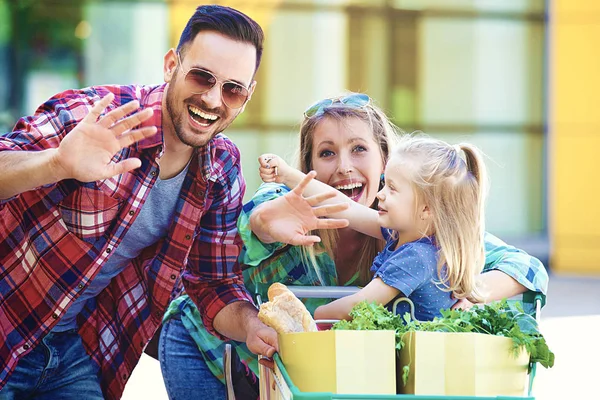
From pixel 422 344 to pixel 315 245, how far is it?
1576 mm

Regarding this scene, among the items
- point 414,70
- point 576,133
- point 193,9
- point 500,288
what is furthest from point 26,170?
point 576,133

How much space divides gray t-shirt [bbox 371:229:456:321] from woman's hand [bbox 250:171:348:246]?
0.26 m

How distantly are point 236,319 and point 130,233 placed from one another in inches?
20.6

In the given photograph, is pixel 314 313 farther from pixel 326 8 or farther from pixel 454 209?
A: pixel 326 8

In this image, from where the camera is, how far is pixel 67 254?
347cm

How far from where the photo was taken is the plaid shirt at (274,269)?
3641 millimetres

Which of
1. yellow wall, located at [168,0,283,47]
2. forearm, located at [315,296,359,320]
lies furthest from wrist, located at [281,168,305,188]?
yellow wall, located at [168,0,283,47]

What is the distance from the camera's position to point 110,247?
351 centimetres

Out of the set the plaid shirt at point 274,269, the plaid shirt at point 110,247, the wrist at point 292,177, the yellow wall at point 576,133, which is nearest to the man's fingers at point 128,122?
the plaid shirt at point 110,247

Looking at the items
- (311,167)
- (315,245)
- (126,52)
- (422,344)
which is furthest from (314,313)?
(126,52)

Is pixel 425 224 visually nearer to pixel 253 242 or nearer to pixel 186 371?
pixel 253 242

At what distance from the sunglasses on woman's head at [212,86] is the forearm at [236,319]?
30.2 inches

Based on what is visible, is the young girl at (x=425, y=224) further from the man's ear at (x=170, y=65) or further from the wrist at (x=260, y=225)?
the man's ear at (x=170, y=65)

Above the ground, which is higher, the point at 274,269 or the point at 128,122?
the point at 128,122
